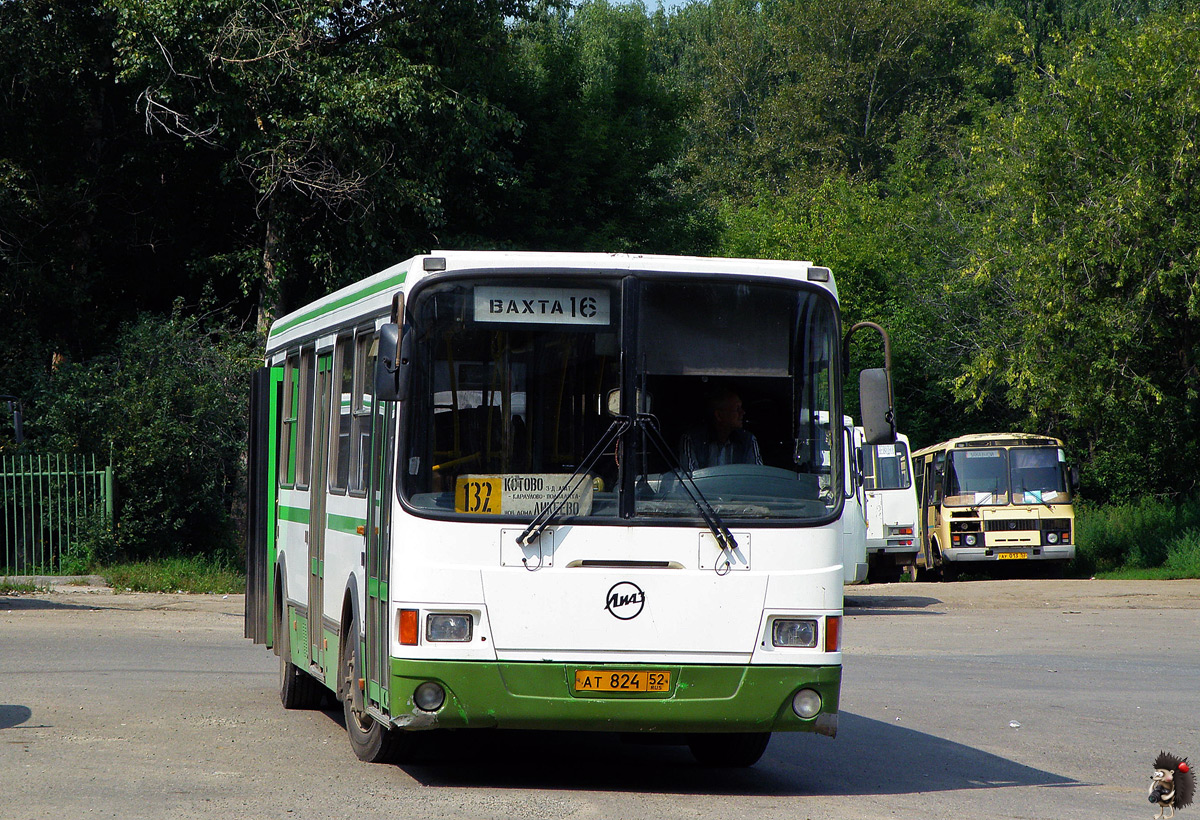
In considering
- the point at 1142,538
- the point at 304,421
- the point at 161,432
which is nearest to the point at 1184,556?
the point at 1142,538

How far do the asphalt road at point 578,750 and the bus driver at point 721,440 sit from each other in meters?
1.72

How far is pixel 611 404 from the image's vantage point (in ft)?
24.6

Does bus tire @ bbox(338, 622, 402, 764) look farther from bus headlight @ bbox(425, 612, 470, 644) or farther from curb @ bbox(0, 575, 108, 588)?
curb @ bbox(0, 575, 108, 588)

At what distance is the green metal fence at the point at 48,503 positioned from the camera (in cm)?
2278

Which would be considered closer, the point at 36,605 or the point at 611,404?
the point at 611,404

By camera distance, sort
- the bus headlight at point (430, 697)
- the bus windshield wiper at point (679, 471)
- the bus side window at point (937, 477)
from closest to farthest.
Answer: the bus headlight at point (430, 697) < the bus windshield wiper at point (679, 471) < the bus side window at point (937, 477)

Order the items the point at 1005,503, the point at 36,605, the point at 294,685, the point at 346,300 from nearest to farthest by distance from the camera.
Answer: the point at 346,300, the point at 294,685, the point at 36,605, the point at 1005,503

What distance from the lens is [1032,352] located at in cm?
2964

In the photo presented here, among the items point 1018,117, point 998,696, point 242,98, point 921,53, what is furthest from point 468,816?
point 921,53

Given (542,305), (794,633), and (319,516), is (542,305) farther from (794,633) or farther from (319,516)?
(319,516)

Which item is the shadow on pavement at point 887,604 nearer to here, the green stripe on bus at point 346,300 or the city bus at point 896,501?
the city bus at point 896,501

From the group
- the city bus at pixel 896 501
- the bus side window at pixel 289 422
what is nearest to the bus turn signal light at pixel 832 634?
the bus side window at pixel 289 422

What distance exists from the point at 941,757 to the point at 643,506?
3.15 metres

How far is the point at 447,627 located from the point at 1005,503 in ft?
82.0
